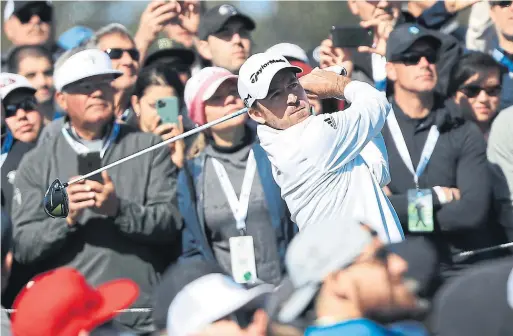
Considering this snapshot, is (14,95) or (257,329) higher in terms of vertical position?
(14,95)

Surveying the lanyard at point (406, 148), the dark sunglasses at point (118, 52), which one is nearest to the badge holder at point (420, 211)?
the lanyard at point (406, 148)

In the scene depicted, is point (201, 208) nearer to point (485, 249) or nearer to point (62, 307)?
point (485, 249)

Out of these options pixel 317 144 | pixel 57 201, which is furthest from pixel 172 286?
pixel 57 201

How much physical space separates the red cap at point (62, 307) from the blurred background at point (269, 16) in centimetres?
478

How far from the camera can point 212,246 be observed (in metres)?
7.45

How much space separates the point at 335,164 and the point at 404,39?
7.41ft

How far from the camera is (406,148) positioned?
24.9ft

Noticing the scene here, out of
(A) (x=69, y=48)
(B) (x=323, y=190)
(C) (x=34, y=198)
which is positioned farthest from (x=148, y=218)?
(A) (x=69, y=48)

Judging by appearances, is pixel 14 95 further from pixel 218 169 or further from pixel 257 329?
pixel 257 329

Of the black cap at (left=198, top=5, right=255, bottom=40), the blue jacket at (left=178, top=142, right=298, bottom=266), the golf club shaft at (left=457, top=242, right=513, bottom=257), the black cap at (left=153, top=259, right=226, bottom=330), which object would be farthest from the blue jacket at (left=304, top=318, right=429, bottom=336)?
the black cap at (left=198, top=5, right=255, bottom=40)

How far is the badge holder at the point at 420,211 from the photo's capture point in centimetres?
736

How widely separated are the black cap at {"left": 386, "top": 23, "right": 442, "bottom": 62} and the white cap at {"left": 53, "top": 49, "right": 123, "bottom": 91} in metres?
1.66

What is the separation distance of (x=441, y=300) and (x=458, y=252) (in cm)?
357

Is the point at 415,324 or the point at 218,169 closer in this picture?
the point at 415,324
